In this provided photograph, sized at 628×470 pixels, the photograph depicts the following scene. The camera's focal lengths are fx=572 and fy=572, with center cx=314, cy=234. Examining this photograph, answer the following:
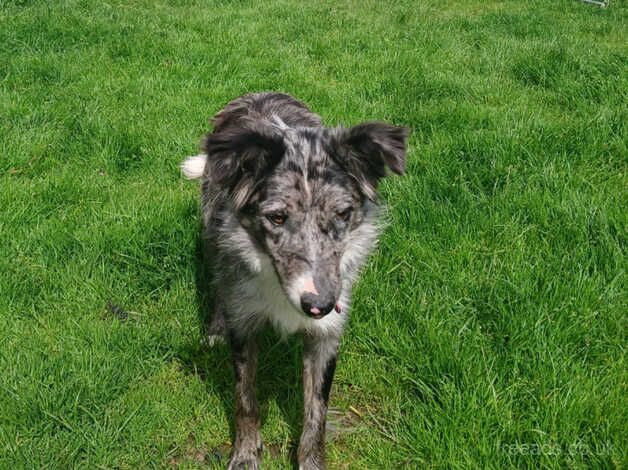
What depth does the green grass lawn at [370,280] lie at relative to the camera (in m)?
2.59

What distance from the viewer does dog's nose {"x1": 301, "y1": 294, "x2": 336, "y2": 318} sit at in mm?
2141

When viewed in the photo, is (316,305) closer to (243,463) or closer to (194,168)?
(243,463)

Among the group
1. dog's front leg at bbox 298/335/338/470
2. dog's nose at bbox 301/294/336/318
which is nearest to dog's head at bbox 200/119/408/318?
dog's nose at bbox 301/294/336/318

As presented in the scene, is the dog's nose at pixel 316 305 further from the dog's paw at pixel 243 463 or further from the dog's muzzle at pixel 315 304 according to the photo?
the dog's paw at pixel 243 463

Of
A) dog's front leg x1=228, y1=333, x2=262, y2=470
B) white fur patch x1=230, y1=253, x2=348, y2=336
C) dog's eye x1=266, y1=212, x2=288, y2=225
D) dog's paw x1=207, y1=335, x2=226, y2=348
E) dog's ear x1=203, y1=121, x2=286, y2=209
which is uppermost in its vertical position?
dog's ear x1=203, y1=121, x2=286, y2=209

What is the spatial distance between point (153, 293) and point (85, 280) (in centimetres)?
41

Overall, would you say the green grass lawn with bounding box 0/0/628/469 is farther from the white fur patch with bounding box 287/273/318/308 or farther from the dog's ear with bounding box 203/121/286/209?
the dog's ear with bounding box 203/121/286/209

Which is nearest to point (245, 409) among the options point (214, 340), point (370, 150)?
point (214, 340)

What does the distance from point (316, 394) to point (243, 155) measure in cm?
117

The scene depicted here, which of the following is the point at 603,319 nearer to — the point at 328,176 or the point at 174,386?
the point at 328,176

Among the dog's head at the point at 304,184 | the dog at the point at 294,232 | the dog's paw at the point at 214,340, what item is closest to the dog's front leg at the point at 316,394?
the dog at the point at 294,232

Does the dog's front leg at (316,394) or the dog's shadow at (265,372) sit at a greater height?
the dog's front leg at (316,394)

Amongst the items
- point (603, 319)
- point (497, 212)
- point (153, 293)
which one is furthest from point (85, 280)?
point (603, 319)

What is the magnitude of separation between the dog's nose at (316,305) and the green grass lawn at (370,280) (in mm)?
868
